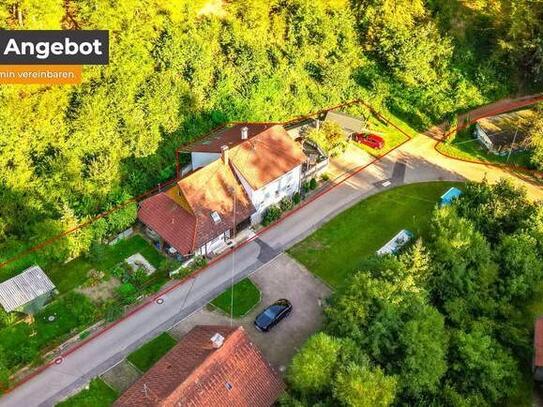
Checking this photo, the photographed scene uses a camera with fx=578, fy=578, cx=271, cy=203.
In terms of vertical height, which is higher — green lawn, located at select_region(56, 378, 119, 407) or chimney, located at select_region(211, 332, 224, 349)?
chimney, located at select_region(211, 332, 224, 349)

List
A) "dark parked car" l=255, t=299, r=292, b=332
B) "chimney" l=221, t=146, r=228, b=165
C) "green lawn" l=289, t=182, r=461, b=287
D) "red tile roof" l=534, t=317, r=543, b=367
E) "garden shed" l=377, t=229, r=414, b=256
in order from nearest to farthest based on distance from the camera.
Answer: "red tile roof" l=534, t=317, r=543, b=367, "dark parked car" l=255, t=299, r=292, b=332, "garden shed" l=377, t=229, r=414, b=256, "chimney" l=221, t=146, r=228, b=165, "green lawn" l=289, t=182, r=461, b=287

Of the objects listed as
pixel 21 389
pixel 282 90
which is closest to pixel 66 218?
pixel 21 389

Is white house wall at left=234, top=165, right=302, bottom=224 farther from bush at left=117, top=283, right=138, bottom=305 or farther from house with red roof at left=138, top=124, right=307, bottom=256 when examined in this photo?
bush at left=117, top=283, right=138, bottom=305

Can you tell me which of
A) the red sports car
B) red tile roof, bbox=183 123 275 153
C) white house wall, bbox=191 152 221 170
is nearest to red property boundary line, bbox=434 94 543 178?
the red sports car

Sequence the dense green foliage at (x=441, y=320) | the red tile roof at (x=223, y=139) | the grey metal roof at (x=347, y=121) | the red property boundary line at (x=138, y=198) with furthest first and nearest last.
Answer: the grey metal roof at (x=347, y=121)
the red tile roof at (x=223, y=139)
the red property boundary line at (x=138, y=198)
the dense green foliage at (x=441, y=320)

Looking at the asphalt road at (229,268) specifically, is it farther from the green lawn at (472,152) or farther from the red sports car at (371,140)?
the red sports car at (371,140)

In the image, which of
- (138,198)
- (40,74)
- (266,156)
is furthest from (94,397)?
(40,74)

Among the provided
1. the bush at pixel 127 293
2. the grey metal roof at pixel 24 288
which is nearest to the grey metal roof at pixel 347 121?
the bush at pixel 127 293
